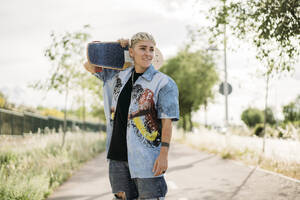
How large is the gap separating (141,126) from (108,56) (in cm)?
80

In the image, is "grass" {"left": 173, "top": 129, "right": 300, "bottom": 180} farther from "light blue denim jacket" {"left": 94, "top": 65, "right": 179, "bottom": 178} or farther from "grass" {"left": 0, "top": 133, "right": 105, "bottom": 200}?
"light blue denim jacket" {"left": 94, "top": 65, "right": 179, "bottom": 178}

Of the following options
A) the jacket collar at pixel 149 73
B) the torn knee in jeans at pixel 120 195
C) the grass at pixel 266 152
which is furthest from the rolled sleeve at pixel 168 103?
the grass at pixel 266 152

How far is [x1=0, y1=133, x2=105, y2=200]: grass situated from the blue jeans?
3169 mm

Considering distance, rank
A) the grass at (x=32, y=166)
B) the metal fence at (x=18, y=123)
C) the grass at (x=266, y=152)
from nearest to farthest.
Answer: the grass at (x=32, y=166) < the grass at (x=266, y=152) < the metal fence at (x=18, y=123)

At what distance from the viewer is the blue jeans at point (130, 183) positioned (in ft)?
9.03

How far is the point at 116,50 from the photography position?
321 cm

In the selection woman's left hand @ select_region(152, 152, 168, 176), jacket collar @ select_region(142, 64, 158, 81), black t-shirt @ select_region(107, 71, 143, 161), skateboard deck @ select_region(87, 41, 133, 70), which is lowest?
woman's left hand @ select_region(152, 152, 168, 176)

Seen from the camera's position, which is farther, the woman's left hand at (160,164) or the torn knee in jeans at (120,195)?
the torn knee in jeans at (120,195)

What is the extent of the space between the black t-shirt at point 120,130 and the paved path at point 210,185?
3294 mm

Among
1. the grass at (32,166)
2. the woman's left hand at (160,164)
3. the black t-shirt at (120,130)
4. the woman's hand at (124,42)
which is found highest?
the woman's hand at (124,42)

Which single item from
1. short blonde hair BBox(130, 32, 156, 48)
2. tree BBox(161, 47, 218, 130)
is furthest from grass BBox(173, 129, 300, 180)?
tree BBox(161, 47, 218, 130)

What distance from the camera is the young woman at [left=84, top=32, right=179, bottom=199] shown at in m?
2.76

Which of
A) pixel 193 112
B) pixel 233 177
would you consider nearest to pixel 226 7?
pixel 233 177

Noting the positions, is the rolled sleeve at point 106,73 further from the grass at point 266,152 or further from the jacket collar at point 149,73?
the grass at point 266,152
